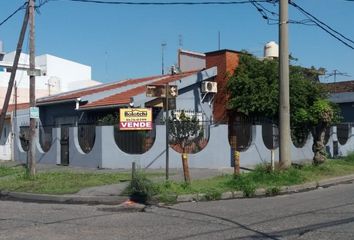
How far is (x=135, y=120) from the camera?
1812 centimetres

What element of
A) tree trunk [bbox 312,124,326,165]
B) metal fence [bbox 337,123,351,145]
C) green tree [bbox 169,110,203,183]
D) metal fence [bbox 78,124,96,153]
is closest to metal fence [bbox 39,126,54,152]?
metal fence [bbox 78,124,96,153]

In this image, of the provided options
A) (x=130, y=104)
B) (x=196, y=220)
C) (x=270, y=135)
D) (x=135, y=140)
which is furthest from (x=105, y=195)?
(x=270, y=135)

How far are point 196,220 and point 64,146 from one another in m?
14.7

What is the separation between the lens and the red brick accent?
26.2 meters

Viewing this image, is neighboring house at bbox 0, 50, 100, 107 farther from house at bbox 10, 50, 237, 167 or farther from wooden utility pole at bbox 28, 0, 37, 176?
wooden utility pole at bbox 28, 0, 37, 176

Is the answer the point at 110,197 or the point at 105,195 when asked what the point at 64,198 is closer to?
the point at 105,195

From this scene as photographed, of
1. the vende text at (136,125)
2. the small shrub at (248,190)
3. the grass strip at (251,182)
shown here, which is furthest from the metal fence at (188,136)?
the small shrub at (248,190)

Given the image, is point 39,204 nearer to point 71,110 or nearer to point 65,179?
point 65,179

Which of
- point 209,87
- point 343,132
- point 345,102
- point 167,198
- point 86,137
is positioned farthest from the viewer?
point 345,102

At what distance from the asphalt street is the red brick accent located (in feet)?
40.5

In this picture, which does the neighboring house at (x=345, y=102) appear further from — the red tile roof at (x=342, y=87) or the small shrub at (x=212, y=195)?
the small shrub at (x=212, y=195)

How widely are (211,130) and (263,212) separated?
10.2 m

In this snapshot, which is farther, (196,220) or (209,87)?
(209,87)

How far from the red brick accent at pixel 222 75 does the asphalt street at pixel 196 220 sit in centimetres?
1236
